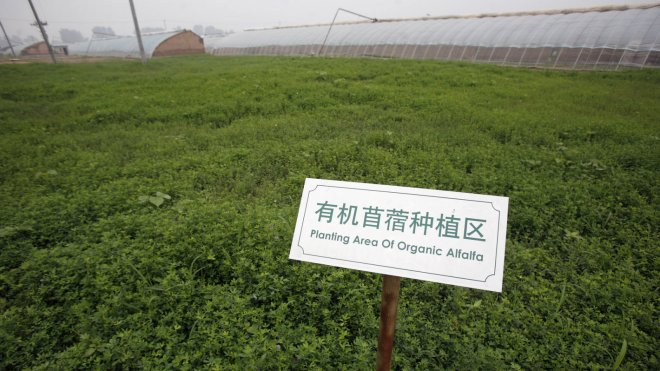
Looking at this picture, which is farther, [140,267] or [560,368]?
[140,267]

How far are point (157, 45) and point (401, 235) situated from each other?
46518 mm

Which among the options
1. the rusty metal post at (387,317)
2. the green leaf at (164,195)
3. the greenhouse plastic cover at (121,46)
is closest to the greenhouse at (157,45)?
the greenhouse plastic cover at (121,46)

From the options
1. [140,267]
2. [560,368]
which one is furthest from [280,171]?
[560,368]

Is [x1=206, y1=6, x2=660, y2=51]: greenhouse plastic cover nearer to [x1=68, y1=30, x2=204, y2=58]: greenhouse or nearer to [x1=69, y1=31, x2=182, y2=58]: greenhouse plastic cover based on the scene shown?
[x1=68, y1=30, x2=204, y2=58]: greenhouse

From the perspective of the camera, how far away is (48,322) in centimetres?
281

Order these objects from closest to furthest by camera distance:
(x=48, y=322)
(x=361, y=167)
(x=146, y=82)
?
(x=48, y=322)
(x=361, y=167)
(x=146, y=82)

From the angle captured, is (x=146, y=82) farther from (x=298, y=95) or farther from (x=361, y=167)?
(x=361, y=167)

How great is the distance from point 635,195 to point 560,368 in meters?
3.54

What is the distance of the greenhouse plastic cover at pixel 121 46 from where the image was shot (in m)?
40.8

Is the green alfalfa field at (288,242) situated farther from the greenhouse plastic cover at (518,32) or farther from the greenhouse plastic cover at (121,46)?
the greenhouse plastic cover at (121,46)

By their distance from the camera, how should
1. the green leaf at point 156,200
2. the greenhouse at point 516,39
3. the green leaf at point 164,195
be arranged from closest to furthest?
the green leaf at point 156,200
the green leaf at point 164,195
the greenhouse at point 516,39

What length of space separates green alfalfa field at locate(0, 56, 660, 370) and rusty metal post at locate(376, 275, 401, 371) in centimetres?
41

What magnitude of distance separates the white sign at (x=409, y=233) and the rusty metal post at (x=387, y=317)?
0.13 m

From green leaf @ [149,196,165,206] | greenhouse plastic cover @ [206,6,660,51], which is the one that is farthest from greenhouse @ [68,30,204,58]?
green leaf @ [149,196,165,206]
